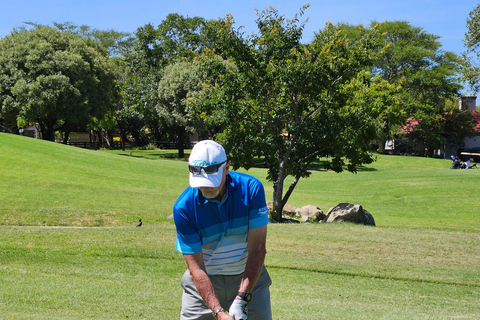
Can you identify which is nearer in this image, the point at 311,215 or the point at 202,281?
the point at 202,281

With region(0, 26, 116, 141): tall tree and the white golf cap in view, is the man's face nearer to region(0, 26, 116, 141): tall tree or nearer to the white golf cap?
the white golf cap

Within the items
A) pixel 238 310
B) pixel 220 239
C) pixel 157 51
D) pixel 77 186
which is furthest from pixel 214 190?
pixel 157 51

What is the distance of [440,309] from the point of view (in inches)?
309

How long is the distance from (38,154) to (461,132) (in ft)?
182

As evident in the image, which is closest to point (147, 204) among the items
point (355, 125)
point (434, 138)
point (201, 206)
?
point (355, 125)

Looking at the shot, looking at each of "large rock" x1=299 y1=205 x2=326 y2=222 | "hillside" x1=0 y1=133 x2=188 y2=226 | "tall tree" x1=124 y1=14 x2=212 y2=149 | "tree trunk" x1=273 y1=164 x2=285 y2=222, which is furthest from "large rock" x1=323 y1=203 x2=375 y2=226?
"tall tree" x1=124 y1=14 x2=212 y2=149

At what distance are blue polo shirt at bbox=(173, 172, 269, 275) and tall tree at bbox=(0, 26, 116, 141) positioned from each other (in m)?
44.3

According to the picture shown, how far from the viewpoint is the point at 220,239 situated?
12.9ft

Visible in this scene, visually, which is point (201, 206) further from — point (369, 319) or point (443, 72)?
point (443, 72)

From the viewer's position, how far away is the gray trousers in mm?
3908

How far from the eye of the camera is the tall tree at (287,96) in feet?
59.0

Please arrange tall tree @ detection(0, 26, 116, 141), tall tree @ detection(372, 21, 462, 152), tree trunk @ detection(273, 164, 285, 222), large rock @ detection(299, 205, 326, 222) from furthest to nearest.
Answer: tall tree @ detection(372, 21, 462, 152), tall tree @ detection(0, 26, 116, 141), large rock @ detection(299, 205, 326, 222), tree trunk @ detection(273, 164, 285, 222)

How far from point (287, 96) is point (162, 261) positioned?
9677 millimetres

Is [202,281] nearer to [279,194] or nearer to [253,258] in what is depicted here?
[253,258]
